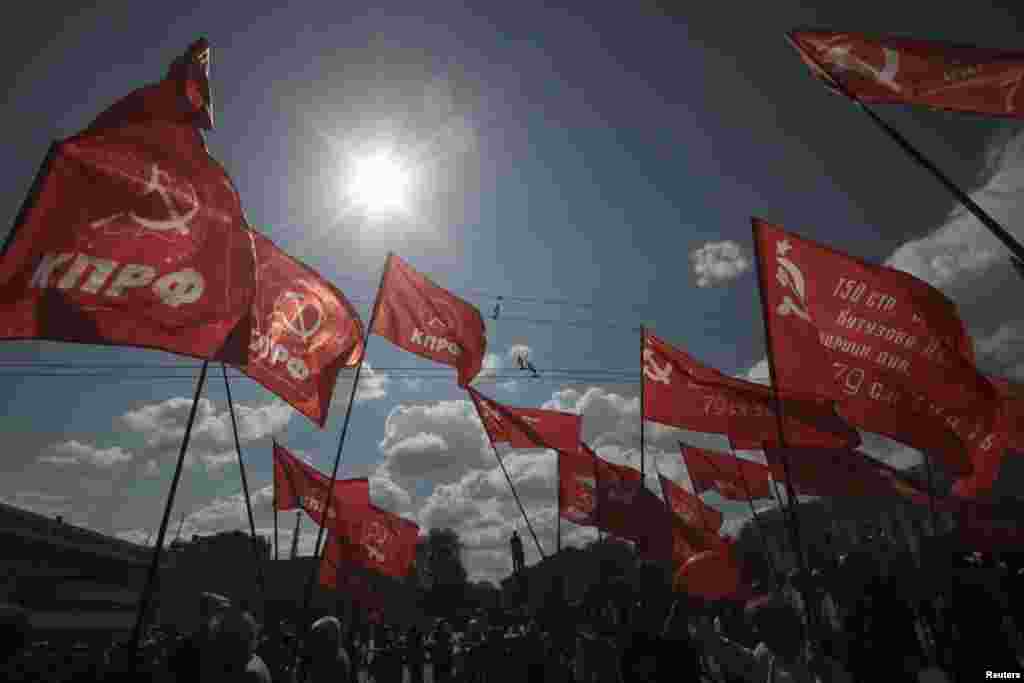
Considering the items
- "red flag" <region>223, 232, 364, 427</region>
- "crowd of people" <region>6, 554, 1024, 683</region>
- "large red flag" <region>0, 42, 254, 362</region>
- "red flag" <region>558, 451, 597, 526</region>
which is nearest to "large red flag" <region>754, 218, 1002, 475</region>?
"crowd of people" <region>6, 554, 1024, 683</region>

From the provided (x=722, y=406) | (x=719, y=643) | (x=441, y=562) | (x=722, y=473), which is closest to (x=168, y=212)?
(x=719, y=643)

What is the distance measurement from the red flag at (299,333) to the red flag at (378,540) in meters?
7.75

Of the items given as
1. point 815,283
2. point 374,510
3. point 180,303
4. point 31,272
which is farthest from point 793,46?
point 374,510

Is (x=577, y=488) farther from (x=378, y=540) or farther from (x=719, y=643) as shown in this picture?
(x=719, y=643)

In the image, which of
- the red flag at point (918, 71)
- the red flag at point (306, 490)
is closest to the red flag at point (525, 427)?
the red flag at point (306, 490)

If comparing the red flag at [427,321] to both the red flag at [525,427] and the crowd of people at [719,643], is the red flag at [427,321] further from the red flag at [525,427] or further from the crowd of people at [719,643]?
the crowd of people at [719,643]

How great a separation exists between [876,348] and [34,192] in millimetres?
7907

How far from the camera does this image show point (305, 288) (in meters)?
6.27

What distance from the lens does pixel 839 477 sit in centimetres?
1173

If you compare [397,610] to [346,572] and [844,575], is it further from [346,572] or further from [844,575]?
[844,575]

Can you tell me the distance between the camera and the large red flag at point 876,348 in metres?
5.83

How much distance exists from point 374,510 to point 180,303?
10.6 metres

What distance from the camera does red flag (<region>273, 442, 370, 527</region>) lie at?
39.1 ft

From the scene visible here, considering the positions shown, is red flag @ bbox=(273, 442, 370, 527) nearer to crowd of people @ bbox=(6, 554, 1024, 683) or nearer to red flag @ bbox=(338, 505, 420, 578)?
red flag @ bbox=(338, 505, 420, 578)
